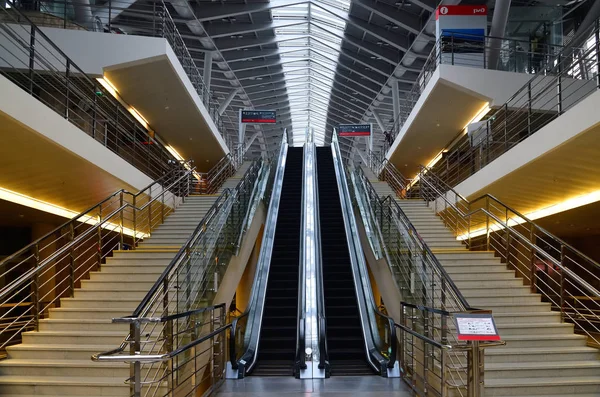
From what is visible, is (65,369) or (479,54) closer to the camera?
(65,369)

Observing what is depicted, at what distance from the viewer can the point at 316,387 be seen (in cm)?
662

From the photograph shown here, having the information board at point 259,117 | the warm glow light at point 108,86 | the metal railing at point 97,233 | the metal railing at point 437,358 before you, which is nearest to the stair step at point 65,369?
the metal railing at point 97,233

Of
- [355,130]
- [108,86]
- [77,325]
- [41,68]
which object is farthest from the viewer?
[355,130]

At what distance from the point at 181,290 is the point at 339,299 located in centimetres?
434

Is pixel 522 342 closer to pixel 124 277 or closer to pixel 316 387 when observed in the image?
pixel 316 387

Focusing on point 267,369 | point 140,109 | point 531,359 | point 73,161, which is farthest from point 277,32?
point 531,359

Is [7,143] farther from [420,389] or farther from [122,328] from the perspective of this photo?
[420,389]

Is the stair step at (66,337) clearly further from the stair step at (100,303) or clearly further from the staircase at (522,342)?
the staircase at (522,342)

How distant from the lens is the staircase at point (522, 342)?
217 inches

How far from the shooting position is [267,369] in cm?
782

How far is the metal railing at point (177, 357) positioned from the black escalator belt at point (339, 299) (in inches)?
70.7

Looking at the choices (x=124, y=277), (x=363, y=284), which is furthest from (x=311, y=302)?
(x=124, y=277)

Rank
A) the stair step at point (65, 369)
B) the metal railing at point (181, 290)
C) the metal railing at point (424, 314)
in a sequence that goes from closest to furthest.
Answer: the metal railing at point (181, 290), the metal railing at point (424, 314), the stair step at point (65, 369)

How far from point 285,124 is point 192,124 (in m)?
29.1
